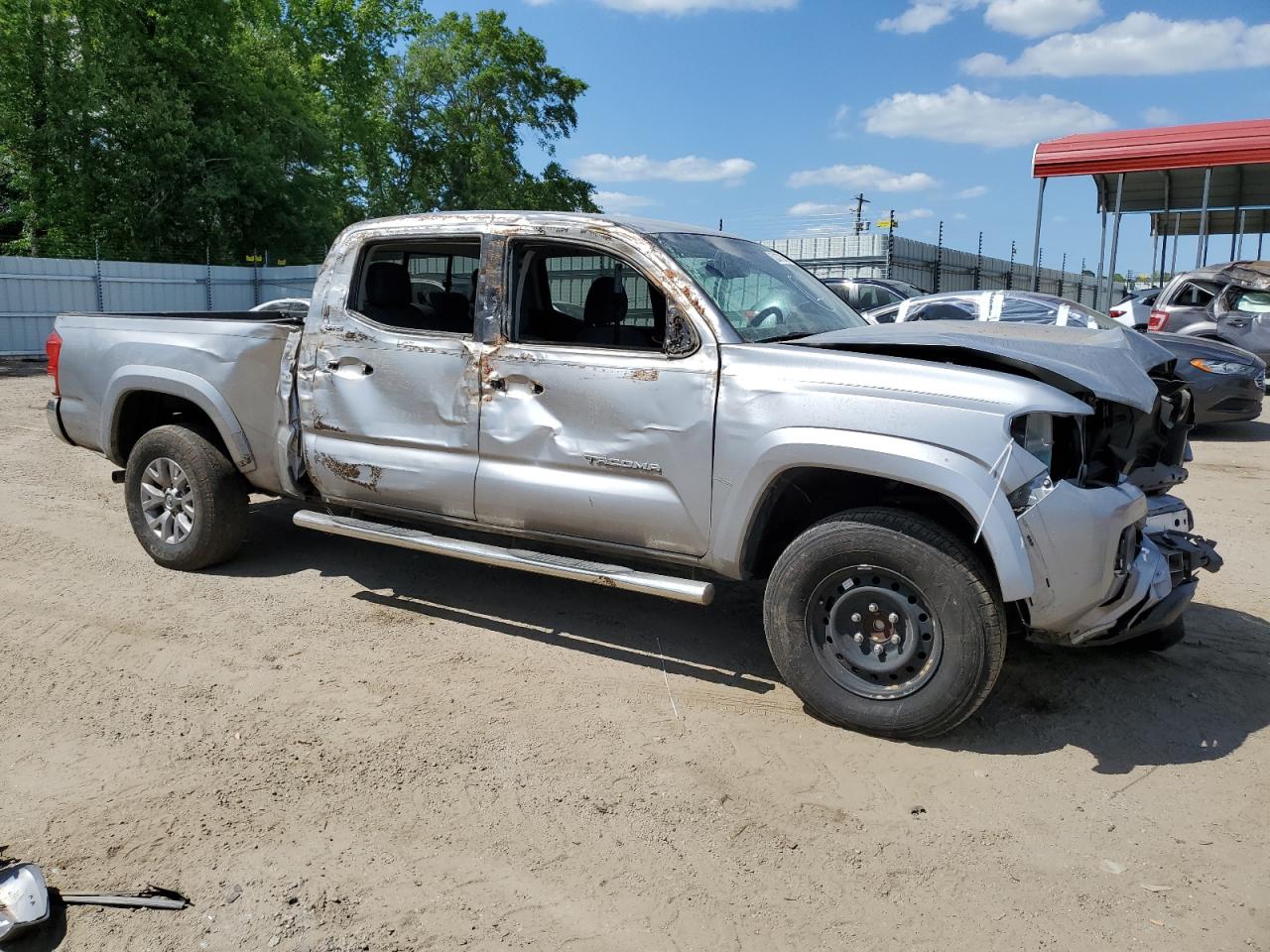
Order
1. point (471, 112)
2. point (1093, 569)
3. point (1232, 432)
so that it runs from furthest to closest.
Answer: point (471, 112) → point (1232, 432) → point (1093, 569)

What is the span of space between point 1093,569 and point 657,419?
1.73 meters

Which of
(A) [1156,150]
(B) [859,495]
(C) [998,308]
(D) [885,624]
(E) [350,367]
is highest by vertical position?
(A) [1156,150]

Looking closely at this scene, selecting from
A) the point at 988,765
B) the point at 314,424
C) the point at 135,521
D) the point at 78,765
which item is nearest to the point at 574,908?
the point at 988,765

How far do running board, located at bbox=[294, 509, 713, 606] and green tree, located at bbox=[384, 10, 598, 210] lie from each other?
38832mm

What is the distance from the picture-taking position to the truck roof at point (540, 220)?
4.67m

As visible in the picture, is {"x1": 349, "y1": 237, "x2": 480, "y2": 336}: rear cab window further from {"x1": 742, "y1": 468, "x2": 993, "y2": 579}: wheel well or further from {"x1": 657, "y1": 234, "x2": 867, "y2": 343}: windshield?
{"x1": 742, "y1": 468, "x2": 993, "y2": 579}: wheel well

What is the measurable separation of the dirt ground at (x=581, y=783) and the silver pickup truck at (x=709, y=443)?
43 cm

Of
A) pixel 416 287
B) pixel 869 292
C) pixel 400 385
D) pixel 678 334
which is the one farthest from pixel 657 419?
pixel 869 292

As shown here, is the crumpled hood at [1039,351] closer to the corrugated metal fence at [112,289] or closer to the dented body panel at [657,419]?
the dented body panel at [657,419]

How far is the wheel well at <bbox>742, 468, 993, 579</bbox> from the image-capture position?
3.99 metres

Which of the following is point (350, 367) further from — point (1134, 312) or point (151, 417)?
point (1134, 312)

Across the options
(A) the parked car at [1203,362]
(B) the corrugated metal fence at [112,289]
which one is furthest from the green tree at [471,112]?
(A) the parked car at [1203,362]

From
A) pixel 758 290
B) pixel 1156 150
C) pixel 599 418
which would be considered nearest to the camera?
pixel 599 418

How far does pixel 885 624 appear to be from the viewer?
3.93 m
